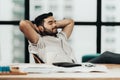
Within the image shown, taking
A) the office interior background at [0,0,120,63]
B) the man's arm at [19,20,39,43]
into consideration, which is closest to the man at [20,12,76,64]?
the man's arm at [19,20,39,43]

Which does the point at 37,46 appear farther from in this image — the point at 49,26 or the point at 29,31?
the point at 49,26

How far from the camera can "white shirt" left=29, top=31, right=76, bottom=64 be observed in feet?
9.38

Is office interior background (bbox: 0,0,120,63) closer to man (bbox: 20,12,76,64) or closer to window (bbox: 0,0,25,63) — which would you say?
window (bbox: 0,0,25,63)

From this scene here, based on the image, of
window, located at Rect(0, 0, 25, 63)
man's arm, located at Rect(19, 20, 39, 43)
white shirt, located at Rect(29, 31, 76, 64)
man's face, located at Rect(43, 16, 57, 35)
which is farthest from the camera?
window, located at Rect(0, 0, 25, 63)

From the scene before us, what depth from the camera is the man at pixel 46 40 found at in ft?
9.53

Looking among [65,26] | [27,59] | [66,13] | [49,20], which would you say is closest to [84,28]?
[66,13]

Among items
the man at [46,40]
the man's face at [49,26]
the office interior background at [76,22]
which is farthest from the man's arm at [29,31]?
the office interior background at [76,22]

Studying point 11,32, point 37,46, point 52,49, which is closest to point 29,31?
point 37,46

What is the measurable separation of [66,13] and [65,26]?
1.33 meters

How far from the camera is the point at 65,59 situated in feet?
9.60

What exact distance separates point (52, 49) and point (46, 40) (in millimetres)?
126

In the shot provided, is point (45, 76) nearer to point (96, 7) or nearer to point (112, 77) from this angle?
point (112, 77)

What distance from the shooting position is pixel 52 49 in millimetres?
2949

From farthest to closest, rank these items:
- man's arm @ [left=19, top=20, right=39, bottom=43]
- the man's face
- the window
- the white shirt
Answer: the window → the man's face → man's arm @ [left=19, top=20, right=39, bottom=43] → the white shirt
